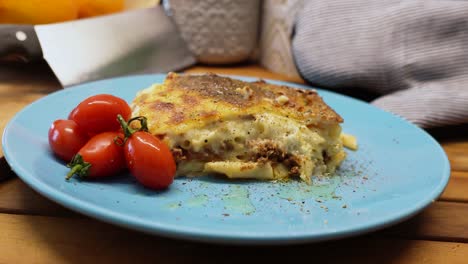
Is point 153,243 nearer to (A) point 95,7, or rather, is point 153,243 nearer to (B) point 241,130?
(B) point 241,130

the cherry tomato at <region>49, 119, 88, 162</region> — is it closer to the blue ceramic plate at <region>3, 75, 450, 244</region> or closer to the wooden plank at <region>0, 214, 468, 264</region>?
the blue ceramic plate at <region>3, 75, 450, 244</region>

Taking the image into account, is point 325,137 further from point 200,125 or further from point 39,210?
point 39,210

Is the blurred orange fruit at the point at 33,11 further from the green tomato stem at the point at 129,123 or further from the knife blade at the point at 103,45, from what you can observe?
the green tomato stem at the point at 129,123

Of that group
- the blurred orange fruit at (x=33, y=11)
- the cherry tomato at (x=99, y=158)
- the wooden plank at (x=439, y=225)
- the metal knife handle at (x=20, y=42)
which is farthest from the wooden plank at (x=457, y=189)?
the blurred orange fruit at (x=33, y=11)

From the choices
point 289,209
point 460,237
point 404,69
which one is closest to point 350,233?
point 289,209

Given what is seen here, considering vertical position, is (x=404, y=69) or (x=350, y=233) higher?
(x=350, y=233)
